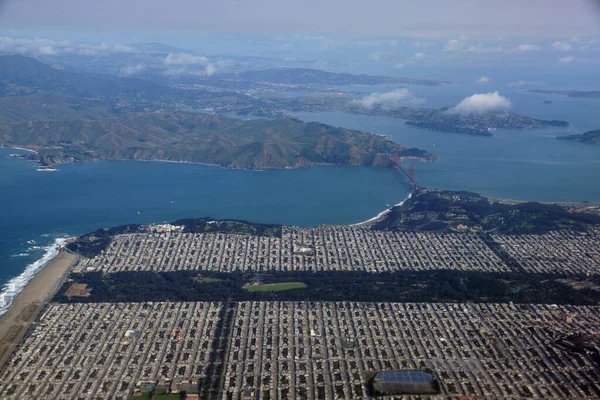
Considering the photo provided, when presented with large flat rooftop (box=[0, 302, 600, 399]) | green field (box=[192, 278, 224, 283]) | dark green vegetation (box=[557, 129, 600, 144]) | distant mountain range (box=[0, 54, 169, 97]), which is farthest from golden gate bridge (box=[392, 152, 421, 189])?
distant mountain range (box=[0, 54, 169, 97])

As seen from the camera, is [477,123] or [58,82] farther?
[58,82]

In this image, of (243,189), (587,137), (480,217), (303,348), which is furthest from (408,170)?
(303,348)

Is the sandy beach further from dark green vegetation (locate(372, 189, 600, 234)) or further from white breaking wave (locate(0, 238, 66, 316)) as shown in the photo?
dark green vegetation (locate(372, 189, 600, 234))

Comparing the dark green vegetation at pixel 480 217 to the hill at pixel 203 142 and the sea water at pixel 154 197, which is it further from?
the hill at pixel 203 142

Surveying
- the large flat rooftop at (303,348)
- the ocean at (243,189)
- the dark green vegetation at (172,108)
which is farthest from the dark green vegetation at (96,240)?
the dark green vegetation at (172,108)

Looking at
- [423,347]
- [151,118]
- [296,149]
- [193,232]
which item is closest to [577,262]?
[423,347]

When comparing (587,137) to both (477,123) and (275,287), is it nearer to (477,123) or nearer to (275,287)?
(477,123)

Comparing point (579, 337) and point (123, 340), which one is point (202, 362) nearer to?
point (123, 340)
